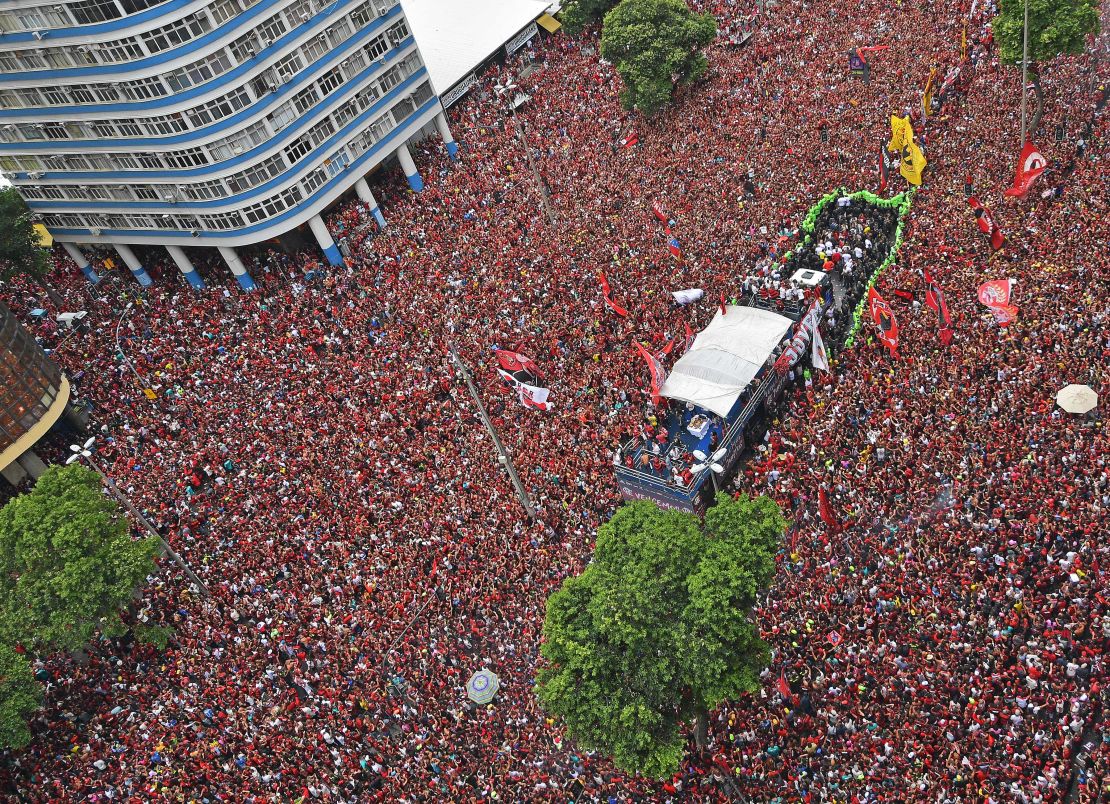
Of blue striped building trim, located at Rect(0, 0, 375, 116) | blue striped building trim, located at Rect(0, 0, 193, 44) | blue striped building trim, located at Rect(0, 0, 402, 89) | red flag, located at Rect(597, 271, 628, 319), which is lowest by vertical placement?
red flag, located at Rect(597, 271, 628, 319)

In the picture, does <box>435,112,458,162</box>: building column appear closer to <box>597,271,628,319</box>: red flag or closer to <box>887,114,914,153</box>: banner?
<box>597,271,628,319</box>: red flag

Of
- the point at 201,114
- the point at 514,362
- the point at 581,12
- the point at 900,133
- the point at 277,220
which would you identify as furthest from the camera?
the point at 581,12

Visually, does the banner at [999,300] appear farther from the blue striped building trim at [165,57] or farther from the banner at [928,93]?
the blue striped building trim at [165,57]

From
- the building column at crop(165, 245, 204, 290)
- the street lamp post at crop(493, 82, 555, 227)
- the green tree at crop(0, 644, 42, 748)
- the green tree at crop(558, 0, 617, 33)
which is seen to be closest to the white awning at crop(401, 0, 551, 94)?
the street lamp post at crop(493, 82, 555, 227)

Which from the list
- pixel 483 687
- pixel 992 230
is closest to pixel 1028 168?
pixel 992 230

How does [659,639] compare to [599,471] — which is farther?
[599,471]

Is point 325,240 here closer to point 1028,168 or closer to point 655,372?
point 655,372
